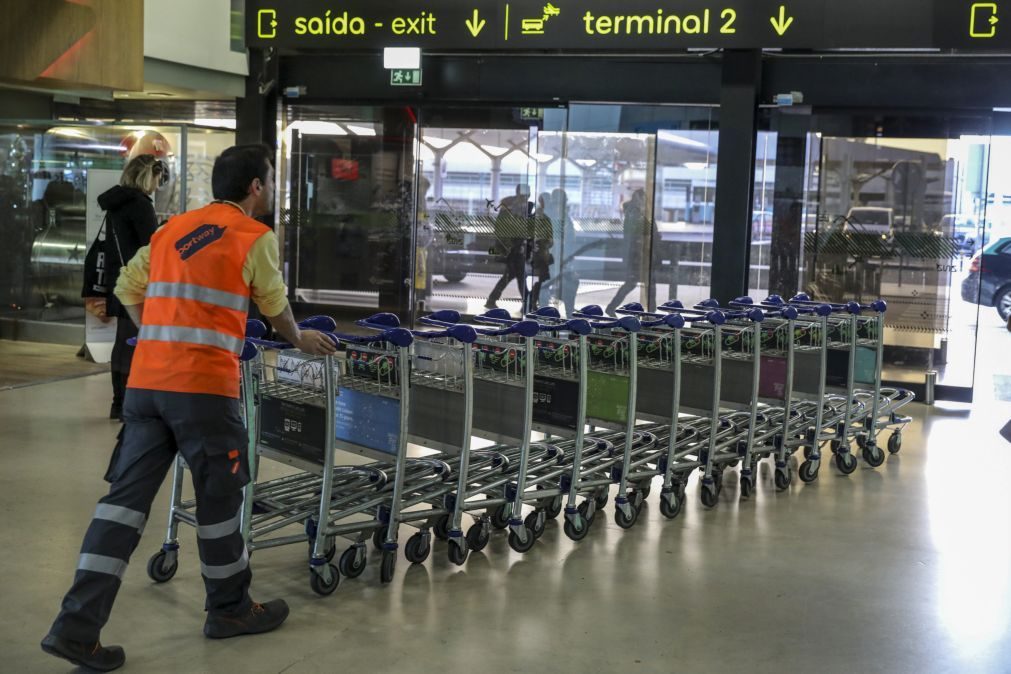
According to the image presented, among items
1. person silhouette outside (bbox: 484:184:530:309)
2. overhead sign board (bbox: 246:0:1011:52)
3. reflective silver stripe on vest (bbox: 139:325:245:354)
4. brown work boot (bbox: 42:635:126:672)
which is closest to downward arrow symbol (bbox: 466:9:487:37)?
overhead sign board (bbox: 246:0:1011:52)

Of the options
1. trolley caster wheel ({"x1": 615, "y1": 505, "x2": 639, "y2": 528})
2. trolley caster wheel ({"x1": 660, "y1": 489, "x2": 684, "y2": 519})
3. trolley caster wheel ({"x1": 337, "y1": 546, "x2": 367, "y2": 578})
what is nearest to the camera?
trolley caster wheel ({"x1": 337, "y1": 546, "x2": 367, "y2": 578})

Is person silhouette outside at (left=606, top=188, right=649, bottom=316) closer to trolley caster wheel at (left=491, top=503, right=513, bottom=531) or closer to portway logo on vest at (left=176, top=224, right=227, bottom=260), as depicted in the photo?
trolley caster wheel at (left=491, top=503, right=513, bottom=531)

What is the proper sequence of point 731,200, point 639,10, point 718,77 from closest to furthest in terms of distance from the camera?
point 639,10
point 731,200
point 718,77

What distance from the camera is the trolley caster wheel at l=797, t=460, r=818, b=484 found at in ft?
23.3

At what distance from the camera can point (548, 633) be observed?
4.41 metres

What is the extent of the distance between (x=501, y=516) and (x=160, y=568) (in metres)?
1.64

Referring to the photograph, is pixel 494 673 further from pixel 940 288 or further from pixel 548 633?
pixel 940 288

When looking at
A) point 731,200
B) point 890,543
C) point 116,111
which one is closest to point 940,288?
point 731,200

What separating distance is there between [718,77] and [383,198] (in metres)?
3.40

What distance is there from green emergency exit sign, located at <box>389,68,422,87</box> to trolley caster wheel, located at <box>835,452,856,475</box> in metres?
5.61

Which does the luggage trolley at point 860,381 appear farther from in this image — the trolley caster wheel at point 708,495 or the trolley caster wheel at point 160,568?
the trolley caster wheel at point 160,568

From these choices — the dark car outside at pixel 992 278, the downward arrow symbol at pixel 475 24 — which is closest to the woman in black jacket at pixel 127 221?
the downward arrow symbol at pixel 475 24

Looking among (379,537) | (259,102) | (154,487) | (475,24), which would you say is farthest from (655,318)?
(259,102)

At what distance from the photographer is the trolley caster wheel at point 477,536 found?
17.6ft
